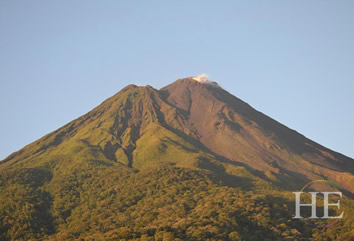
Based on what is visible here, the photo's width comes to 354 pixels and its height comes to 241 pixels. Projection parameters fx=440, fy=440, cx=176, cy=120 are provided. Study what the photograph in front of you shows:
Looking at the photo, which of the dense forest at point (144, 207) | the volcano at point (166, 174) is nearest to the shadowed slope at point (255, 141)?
the volcano at point (166, 174)

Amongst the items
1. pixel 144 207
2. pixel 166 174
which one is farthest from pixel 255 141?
pixel 144 207

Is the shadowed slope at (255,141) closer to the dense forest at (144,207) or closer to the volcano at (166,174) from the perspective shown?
the volcano at (166,174)

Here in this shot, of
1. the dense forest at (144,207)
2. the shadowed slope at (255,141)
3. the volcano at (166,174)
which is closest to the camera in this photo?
the dense forest at (144,207)

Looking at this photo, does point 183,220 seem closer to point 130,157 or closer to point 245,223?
point 245,223

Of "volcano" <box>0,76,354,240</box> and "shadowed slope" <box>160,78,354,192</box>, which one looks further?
"shadowed slope" <box>160,78,354,192</box>

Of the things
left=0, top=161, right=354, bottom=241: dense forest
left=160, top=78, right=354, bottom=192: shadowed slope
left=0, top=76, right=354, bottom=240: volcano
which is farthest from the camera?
left=160, top=78, right=354, bottom=192: shadowed slope

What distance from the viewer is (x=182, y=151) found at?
144 meters

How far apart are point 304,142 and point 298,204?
3090 inches

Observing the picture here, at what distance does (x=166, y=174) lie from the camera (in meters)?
120

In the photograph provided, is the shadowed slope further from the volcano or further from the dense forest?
the dense forest

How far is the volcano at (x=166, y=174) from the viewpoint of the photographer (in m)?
88.2

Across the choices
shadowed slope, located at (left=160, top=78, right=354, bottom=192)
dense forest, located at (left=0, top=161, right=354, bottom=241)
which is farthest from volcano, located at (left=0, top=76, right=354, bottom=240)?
shadowed slope, located at (left=160, top=78, right=354, bottom=192)

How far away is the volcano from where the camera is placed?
88188mm

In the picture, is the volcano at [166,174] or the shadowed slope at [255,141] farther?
the shadowed slope at [255,141]
